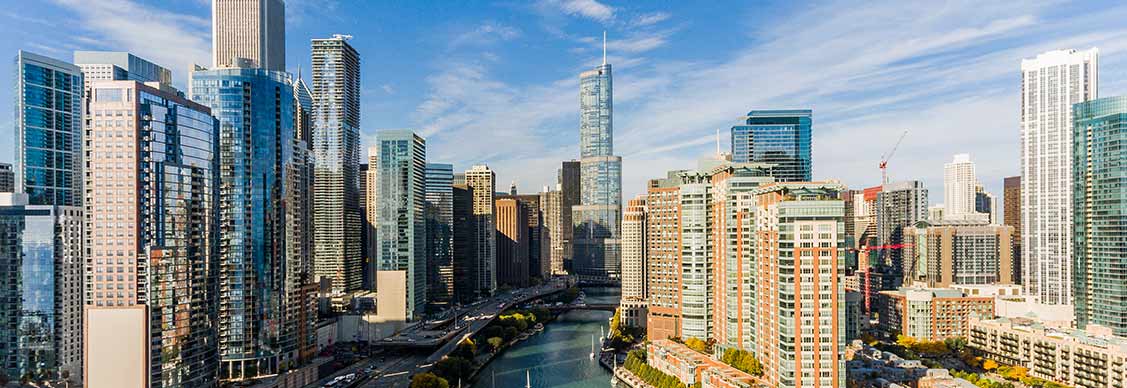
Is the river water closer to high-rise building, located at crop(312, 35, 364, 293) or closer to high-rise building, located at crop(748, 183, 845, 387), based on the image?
high-rise building, located at crop(748, 183, 845, 387)

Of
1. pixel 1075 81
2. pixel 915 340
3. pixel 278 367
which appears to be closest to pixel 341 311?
pixel 278 367

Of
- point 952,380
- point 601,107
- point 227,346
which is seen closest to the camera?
point 952,380

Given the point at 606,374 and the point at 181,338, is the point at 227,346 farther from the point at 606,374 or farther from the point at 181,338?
the point at 606,374

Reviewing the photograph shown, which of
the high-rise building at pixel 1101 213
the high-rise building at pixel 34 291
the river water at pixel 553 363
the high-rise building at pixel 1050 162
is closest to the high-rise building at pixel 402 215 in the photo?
the river water at pixel 553 363

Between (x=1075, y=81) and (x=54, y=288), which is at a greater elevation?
(x=1075, y=81)

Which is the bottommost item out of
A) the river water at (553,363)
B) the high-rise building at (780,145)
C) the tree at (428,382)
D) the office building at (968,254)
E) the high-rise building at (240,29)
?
the river water at (553,363)

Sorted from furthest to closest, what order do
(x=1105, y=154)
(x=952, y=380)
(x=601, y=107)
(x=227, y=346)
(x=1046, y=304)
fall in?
(x=601, y=107), (x=1046, y=304), (x=1105, y=154), (x=227, y=346), (x=952, y=380)

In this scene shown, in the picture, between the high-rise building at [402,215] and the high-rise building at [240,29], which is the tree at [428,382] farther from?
the high-rise building at [240,29]
